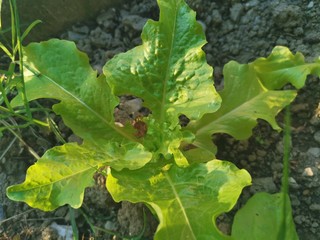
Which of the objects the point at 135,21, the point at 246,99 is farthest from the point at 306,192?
the point at 135,21

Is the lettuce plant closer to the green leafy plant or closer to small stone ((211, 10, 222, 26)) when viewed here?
the green leafy plant

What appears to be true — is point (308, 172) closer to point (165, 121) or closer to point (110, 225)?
point (165, 121)

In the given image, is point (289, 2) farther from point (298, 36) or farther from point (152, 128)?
point (152, 128)

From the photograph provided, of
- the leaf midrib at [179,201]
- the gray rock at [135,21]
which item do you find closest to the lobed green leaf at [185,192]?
the leaf midrib at [179,201]

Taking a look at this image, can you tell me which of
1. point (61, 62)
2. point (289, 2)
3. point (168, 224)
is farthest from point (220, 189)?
point (289, 2)

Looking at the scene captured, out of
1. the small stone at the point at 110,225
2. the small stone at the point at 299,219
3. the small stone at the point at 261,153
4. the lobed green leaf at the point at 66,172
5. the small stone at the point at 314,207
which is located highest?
the lobed green leaf at the point at 66,172

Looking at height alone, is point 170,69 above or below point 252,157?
above

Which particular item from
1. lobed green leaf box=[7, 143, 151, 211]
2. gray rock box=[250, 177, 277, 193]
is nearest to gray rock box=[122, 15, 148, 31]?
lobed green leaf box=[7, 143, 151, 211]

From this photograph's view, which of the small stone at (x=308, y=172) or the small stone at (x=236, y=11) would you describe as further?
the small stone at (x=236, y=11)

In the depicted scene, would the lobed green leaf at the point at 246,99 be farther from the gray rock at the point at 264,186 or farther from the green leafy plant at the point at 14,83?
the green leafy plant at the point at 14,83
